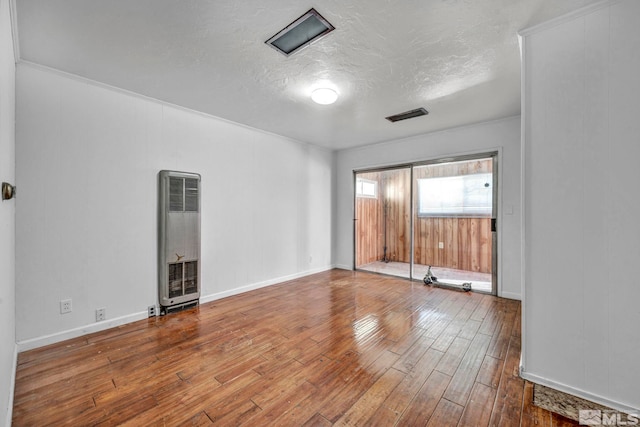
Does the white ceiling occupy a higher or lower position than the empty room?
higher

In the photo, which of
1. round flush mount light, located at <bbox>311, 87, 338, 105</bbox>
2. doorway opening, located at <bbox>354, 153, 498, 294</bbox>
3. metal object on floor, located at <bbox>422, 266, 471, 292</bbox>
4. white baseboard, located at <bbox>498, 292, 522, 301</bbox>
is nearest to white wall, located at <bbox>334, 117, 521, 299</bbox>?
white baseboard, located at <bbox>498, 292, 522, 301</bbox>

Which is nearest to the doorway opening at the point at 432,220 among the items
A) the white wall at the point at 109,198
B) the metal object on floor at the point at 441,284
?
the metal object on floor at the point at 441,284

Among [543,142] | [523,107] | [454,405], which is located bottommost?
[454,405]

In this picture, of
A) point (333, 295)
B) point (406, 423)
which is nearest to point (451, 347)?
point (406, 423)

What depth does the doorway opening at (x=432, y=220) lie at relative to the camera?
4.26 metres

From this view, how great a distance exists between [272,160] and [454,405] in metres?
3.98

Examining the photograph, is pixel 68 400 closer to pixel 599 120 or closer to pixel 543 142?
pixel 543 142

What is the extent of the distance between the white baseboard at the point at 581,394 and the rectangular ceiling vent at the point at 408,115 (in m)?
3.05

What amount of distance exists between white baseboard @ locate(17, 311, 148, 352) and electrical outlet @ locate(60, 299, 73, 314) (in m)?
0.19

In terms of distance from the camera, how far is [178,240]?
10.6ft

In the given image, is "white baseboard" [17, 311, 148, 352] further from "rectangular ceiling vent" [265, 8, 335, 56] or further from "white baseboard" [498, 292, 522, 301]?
"white baseboard" [498, 292, 522, 301]

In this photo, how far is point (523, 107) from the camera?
1931 millimetres

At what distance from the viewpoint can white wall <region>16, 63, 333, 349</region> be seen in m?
2.38

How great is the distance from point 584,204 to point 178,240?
3.85m
